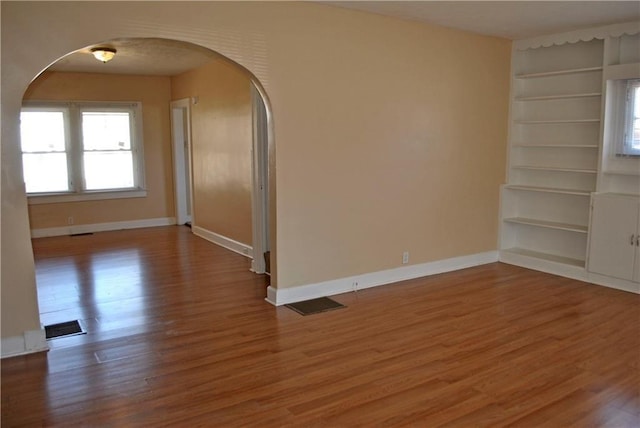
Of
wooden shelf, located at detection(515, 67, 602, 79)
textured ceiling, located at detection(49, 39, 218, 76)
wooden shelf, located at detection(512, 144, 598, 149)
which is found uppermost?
textured ceiling, located at detection(49, 39, 218, 76)

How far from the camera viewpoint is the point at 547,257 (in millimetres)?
5914

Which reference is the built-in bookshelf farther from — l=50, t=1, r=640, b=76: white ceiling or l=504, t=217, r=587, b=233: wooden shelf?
l=50, t=1, r=640, b=76: white ceiling

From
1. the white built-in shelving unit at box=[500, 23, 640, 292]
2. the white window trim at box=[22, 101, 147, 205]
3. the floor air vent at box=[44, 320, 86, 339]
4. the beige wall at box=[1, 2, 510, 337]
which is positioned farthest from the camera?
the white window trim at box=[22, 101, 147, 205]

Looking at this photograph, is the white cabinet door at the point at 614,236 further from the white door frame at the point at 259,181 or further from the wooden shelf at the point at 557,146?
the white door frame at the point at 259,181

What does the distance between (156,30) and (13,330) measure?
2.32 metres

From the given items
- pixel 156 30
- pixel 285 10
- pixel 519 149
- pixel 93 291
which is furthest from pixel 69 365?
pixel 519 149

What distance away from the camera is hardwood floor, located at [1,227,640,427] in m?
2.84

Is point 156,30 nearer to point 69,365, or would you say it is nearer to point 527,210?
point 69,365

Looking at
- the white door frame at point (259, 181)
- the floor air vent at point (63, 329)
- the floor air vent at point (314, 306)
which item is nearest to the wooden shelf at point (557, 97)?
the white door frame at point (259, 181)

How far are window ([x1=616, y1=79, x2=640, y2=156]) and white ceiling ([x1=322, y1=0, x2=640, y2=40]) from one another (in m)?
0.65

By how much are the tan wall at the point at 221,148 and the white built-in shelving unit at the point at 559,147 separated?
3182 millimetres

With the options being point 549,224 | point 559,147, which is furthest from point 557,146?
point 549,224

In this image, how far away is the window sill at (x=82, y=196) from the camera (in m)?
7.92

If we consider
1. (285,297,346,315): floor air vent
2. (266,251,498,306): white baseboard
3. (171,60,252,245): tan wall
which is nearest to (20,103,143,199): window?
(171,60,252,245): tan wall
